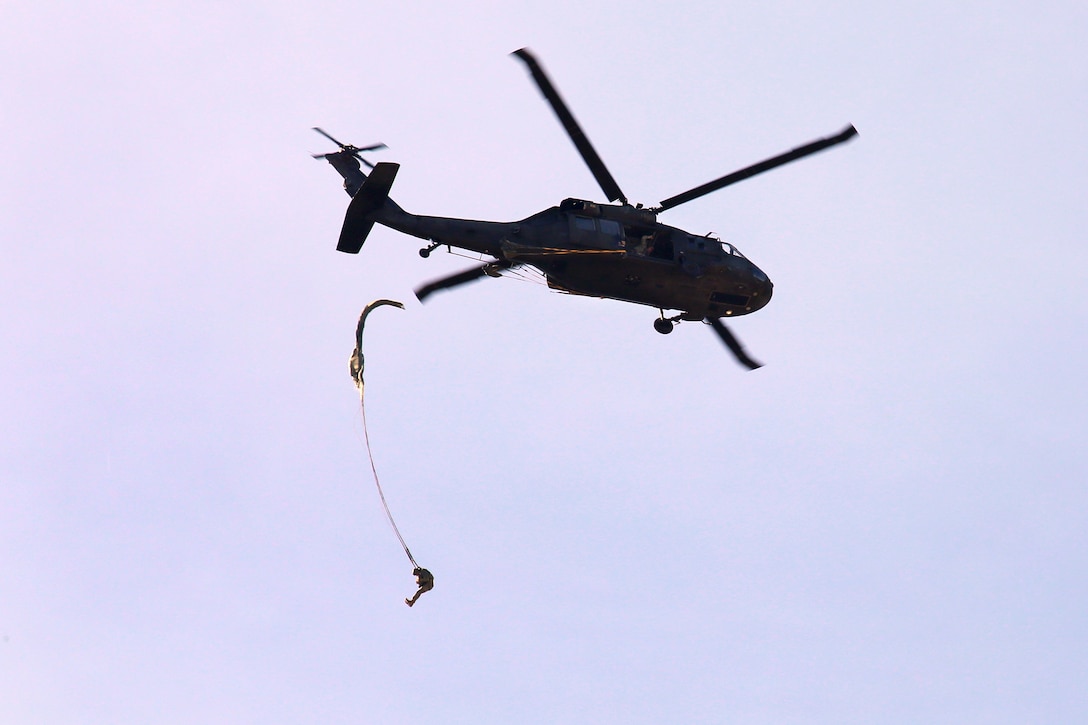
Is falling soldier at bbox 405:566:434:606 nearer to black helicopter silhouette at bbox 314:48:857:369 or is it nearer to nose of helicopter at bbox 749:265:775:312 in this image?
black helicopter silhouette at bbox 314:48:857:369

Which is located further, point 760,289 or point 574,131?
point 760,289

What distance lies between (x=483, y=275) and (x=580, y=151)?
16.1ft

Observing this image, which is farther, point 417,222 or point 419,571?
point 417,222

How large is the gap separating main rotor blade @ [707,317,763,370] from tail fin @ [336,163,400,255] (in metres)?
11.6

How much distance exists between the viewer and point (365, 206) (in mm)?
41188

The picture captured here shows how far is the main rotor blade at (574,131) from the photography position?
3919cm

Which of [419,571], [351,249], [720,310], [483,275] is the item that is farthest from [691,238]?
[419,571]

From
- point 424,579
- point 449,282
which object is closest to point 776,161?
point 449,282

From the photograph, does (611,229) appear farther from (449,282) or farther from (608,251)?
(449,282)

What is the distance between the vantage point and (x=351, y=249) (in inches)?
1651

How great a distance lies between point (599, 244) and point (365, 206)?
6.92m

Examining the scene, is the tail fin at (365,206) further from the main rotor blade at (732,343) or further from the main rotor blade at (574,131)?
the main rotor blade at (732,343)

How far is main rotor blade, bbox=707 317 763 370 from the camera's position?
47188mm

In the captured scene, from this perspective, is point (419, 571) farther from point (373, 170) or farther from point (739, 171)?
point (739, 171)
